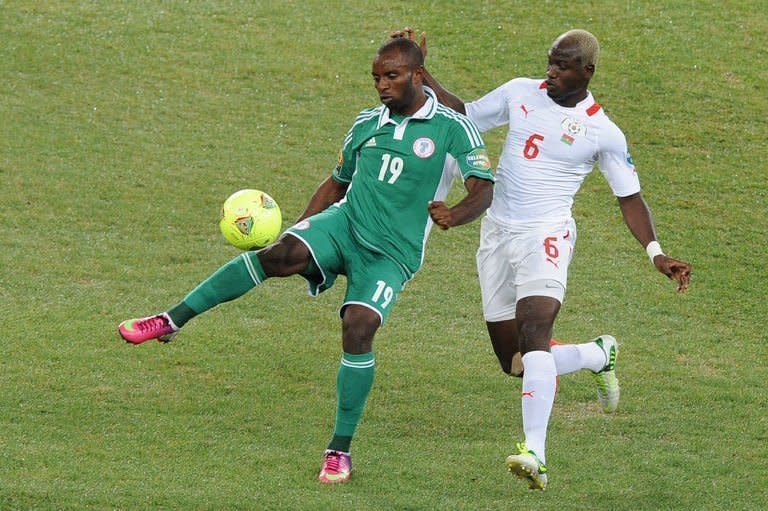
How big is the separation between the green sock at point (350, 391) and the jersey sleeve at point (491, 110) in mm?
1906

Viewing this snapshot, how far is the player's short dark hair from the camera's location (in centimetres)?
823

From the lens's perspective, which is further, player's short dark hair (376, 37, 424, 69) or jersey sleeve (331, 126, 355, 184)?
jersey sleeve (331, 126, 355, 184)

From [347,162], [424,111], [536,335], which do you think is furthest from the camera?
[347,162]

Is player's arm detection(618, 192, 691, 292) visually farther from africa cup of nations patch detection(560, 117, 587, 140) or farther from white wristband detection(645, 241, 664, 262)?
africa cup of nations patch detection(560, 117, 587, 140)

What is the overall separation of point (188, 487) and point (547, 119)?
3326mm


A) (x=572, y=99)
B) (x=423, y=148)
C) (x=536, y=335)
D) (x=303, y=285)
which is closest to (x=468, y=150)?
(x=423, y=148)

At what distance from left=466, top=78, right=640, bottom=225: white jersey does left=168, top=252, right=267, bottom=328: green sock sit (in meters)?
1.73

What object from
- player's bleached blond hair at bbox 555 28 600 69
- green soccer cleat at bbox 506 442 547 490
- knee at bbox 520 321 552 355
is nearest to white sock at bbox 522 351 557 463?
knee at bbox 520 321 552 355

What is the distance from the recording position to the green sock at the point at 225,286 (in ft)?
26.7

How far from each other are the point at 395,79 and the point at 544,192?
4.15 ft

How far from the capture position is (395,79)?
8.21 metres

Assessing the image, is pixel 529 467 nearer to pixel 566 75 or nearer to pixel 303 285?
pixel 566 75

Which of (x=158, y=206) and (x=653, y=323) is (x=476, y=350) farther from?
(x=158, y=206)

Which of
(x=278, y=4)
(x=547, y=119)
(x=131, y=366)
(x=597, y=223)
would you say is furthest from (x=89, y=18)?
(x=547, y=119)
